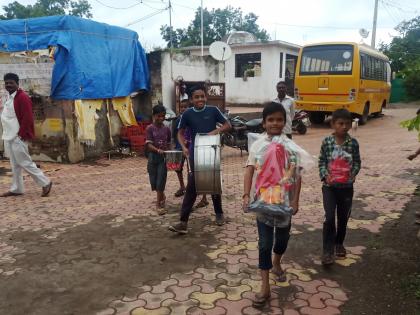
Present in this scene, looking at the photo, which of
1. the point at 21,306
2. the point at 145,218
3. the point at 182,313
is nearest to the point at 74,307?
the point at 21,306

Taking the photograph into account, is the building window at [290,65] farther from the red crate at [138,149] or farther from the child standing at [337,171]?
the child standing at [337,171]

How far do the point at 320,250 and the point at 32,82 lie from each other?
703 centimetres

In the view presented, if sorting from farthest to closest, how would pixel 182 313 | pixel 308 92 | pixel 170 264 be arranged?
pixel 308 92 → pixel 170 264 → pixel 182 313

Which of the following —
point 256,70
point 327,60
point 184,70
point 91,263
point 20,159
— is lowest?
point 91,263

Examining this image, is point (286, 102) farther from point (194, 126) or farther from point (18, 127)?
point (18, 127)

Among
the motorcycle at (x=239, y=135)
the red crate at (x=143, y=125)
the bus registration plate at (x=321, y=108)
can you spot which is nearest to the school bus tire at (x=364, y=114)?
the bus registration plate at (x=321, y=108)

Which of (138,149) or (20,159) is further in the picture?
(138,149)

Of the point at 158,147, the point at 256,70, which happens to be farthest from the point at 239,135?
the point at 256,70

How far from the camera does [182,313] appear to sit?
285cm

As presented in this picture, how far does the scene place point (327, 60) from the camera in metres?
14.0

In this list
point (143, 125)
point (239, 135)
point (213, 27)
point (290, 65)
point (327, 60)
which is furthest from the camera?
point (213, 27)

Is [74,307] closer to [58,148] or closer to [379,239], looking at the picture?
[379,239]

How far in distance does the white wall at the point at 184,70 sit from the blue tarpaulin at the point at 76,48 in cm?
148

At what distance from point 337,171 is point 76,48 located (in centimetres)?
644
